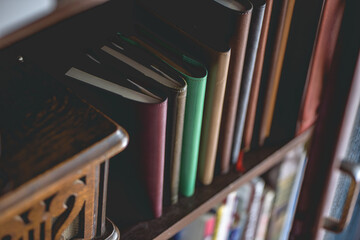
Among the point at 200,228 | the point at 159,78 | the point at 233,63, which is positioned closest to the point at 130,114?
the point at 159,78

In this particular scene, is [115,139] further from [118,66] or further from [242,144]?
[242,144]

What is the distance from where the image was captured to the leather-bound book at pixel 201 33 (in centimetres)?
70

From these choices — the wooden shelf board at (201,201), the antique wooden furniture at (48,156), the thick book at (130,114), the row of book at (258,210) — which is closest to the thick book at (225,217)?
the row of book at (258,210)

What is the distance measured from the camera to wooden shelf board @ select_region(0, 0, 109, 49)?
746 millimetres

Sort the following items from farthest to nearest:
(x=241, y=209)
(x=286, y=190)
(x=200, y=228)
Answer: (x=286, y=190), (x=241, y=209), (x=200, y=228)

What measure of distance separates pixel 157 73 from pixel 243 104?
0.19m

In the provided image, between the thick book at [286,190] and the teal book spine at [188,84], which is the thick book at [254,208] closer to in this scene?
the thick book at [286,190]

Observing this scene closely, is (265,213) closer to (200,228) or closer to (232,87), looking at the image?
(200,228)

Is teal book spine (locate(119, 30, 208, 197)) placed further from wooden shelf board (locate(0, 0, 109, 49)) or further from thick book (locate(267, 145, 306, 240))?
thick book (locate(267, 145, 306, 240))

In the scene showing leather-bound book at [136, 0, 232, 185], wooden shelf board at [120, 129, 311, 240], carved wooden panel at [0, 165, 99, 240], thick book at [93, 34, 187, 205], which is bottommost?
wooden shelf board at [120, 129, 311, 240]

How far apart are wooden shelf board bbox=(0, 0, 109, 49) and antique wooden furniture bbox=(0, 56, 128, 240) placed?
16 cm

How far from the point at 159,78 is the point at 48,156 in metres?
0.23

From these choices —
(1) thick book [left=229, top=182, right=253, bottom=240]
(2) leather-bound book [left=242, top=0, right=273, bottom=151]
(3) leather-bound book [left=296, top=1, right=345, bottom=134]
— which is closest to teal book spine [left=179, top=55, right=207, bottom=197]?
(2) leather-bound book [left=242, top=0, right=273, bottom=151]

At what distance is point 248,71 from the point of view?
0.78 meters
